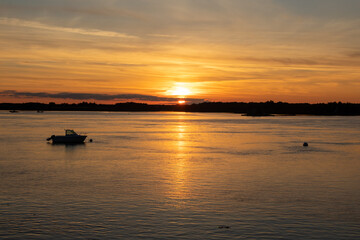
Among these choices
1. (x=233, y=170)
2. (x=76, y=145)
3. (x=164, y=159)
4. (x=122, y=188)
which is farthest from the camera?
(x=76, y=145)

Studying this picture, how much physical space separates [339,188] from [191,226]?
48.7ft

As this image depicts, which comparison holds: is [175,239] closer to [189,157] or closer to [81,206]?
[81,206]

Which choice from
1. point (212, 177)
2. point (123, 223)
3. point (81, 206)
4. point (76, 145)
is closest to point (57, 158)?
point (76, 145)

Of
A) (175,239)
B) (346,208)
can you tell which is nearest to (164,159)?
(346,208)

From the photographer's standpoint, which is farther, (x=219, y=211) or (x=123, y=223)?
(x=219, y=211)

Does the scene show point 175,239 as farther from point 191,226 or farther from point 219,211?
point 219,211

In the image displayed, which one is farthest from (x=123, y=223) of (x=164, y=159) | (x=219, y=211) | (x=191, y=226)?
(x=164, y=159)

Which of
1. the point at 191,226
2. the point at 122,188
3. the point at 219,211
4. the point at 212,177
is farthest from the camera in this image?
the point at 212,177

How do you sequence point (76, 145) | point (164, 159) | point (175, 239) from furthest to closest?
point (76, 145) < point (164, 159) < point (175, 239)

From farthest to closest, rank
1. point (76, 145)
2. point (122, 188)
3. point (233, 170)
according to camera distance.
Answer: point (76, 145) → point (233, 170) → point (122, 188)

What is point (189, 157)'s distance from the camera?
51.1m

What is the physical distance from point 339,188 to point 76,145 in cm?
4897

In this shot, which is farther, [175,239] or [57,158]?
[57,158]

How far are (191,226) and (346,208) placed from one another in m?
9.82
